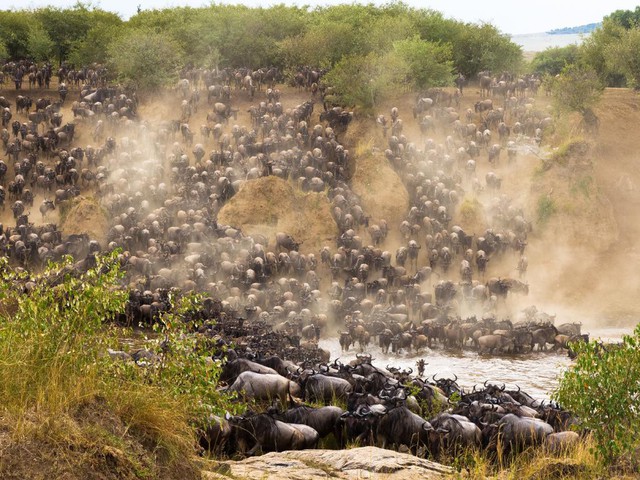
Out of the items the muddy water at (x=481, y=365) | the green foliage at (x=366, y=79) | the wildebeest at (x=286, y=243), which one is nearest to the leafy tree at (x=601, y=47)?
the green foliage at (x=366, y=79)

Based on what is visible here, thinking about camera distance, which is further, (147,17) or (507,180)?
(147,17)

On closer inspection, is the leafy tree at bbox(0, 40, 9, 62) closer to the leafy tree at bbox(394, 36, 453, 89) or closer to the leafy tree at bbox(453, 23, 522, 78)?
the leafy tree at bbox(394, 36, 453, 89)

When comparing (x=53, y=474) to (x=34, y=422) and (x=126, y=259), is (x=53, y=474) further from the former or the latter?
(x=126, y=259)

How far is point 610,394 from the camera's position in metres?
15.1

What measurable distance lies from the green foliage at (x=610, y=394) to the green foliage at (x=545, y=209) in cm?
2914

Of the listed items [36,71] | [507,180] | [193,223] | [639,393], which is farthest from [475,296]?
[36,71]

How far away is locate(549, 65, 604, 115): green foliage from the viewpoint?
4797cm

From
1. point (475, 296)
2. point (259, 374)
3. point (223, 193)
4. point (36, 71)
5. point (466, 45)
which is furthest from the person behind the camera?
point (466, 45)

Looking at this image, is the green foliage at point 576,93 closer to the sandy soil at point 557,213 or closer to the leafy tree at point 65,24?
the sandy soil at point 557,213

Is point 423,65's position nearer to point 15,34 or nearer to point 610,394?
point 15,34

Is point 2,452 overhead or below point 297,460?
overhead

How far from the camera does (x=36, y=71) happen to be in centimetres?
5512

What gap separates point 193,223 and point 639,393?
1113 inches

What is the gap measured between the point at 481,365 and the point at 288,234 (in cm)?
1345
